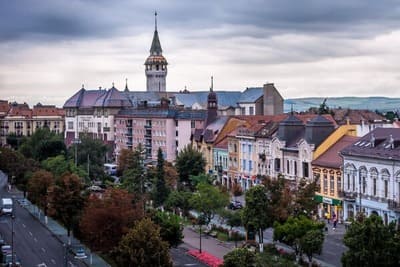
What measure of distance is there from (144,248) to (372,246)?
1340 cm

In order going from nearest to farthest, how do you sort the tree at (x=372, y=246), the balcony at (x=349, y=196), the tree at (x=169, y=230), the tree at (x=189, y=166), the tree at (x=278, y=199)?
the tree at (x=372, y=246), the tree at (x=169, y=230), the tree at (x=278, y=199), the balcony at (x=349, y=196), the tree at (x=189, y=166)

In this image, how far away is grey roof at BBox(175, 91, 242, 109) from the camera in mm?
191625

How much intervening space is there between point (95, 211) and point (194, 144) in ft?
246

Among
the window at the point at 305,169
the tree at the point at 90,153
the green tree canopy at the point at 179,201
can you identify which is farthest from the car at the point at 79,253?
the tree at the point at 90,153

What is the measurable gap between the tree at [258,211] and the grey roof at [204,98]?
4854 inches

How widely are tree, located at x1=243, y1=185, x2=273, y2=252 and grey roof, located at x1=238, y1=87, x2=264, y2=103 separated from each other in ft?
350

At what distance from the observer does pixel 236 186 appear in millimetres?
105750

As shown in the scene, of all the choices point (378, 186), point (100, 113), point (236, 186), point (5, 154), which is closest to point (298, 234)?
point (378, 186)

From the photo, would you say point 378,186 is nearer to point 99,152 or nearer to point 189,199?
point 189,199

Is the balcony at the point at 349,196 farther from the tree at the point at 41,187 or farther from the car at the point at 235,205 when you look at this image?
the tree at the point at 41,187

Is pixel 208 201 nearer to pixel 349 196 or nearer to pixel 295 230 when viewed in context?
pixel 349 196

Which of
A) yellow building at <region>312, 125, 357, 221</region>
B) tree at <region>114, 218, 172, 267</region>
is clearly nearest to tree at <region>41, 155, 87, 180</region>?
yellow building at <region>312, 125, 357, 221</region>

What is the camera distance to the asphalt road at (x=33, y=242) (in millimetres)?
64631

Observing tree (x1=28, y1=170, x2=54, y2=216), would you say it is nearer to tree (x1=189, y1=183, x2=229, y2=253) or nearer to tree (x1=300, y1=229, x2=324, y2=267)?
tree (x1=189, y1=183, x2=229, y2=253)
